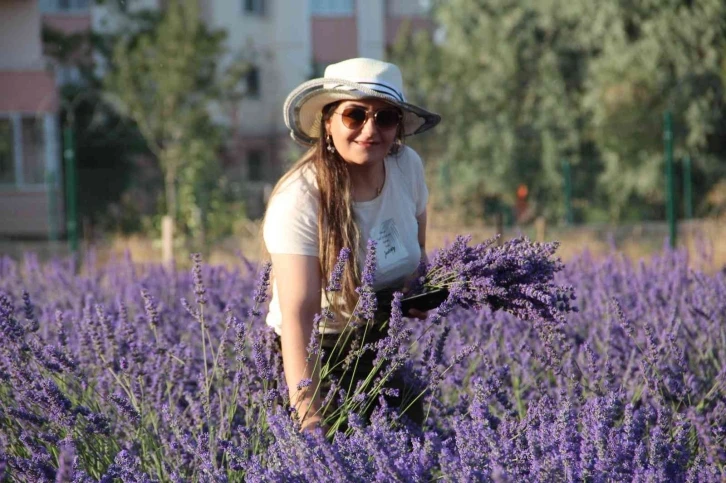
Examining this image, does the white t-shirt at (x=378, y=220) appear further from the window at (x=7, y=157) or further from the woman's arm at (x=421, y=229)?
the window at (x=7, y=157)

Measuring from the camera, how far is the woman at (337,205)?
9.41 ft

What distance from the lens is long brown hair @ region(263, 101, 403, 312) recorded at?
2.92 metres

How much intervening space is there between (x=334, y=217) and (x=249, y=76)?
97.8ft

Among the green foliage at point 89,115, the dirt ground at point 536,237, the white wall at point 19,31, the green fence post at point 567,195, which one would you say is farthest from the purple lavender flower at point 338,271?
the white wall at point 19,31

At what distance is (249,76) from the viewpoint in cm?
3219

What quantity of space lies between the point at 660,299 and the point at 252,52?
22.1 meters

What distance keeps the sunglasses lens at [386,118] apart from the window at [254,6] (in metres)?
29.6

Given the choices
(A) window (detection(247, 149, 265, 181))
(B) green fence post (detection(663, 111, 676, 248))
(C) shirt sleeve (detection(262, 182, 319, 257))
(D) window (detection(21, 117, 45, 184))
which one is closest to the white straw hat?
(C) shirt sleeve (detection(262, 182, 319, 257))

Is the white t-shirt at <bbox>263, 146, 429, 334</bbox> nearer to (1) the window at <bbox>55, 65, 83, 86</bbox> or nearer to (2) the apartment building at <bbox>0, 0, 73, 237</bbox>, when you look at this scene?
(2) the apartment building at <bbox>0, 0, 73, 237</bbox>

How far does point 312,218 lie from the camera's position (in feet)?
9.58

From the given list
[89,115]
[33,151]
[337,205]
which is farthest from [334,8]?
[337,205]

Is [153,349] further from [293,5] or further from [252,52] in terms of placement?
[293,5]

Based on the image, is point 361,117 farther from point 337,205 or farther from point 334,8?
point 334,8

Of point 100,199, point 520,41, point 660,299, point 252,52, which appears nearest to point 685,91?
point 520,41
